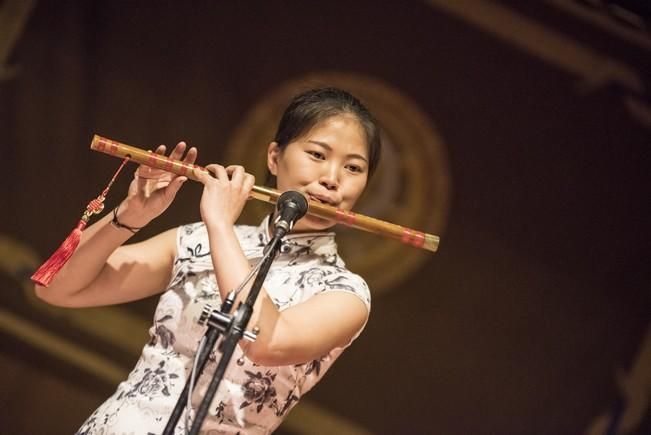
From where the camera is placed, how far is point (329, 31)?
10.8 ft

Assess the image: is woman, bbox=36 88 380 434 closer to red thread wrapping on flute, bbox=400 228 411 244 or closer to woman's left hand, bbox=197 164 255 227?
woman's left hand, bbox=197 164 255 227

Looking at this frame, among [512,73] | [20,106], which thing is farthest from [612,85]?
[20,106]

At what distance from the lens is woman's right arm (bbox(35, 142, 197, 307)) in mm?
1701

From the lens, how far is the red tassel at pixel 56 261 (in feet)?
5.22

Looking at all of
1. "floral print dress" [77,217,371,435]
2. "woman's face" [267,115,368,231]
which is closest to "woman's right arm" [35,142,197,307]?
"floral print dress" [77,217,371,435]

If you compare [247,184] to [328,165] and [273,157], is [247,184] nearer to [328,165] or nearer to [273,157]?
[328,165]

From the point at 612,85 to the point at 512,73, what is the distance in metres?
0.41

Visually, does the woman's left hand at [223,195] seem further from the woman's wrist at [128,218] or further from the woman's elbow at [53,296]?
the woman's elbow at [53,296]

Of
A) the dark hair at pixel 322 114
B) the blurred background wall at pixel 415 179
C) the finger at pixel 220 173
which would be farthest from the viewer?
the blurred background wall at pixel 415 179

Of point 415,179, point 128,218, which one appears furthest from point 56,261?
point 415,179

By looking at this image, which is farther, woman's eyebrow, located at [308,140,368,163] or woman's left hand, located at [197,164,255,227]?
woman's eyebrow, located at [308,140,368,163]

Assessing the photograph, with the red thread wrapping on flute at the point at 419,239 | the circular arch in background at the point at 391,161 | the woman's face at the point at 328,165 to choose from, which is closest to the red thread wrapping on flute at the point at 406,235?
the red thread wrapping on flute at the point at 419,239

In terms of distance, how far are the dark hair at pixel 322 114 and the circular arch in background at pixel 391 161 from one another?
146 cm

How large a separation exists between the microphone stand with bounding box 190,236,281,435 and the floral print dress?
0.28 metres
